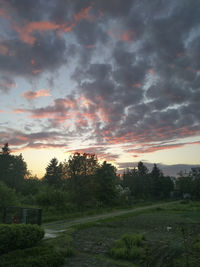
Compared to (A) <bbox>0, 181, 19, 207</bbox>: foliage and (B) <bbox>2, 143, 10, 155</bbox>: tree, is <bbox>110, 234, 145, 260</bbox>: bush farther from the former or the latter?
(B) <bbox>2, 143, 10, 155</bbox>: tree

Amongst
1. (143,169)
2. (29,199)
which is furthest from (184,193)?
(29,199)

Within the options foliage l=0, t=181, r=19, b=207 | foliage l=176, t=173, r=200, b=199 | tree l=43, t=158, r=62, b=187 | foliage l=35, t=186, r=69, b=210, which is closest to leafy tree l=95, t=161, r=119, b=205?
foliage l=35, t=186, r=69, b=210

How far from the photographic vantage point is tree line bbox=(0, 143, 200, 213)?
2836 centimetres

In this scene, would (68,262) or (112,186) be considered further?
(112,186)

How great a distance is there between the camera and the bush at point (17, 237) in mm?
8880

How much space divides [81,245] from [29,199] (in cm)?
2538

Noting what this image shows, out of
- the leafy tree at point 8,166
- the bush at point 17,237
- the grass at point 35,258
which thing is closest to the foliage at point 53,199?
the bush at point 17,237

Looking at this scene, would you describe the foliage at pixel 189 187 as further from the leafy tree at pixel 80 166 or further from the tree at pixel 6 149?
the tree at pixel 6 149

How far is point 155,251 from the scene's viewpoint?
945 centimetres

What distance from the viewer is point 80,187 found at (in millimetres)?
33250

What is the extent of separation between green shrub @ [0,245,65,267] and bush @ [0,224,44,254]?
0.51 metres

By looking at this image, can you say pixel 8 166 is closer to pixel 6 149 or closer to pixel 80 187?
pixel 6 149

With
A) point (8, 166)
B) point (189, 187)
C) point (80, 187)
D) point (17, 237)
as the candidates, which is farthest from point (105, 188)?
point (189, 187)

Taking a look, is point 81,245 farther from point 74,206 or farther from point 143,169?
point 143,169
